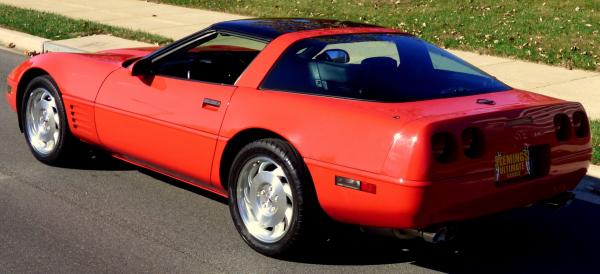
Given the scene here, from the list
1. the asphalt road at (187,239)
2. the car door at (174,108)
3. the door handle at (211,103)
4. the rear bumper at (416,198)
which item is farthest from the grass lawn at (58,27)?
the rear bumper at (416,198)

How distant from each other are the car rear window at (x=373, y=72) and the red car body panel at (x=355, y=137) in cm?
9

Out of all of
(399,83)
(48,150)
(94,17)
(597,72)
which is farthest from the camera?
(94,17)

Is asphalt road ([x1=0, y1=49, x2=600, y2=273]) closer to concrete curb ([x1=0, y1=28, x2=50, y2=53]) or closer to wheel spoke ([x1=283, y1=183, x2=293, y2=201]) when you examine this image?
wheel spoke ([x1=283, y1=183, x2=293, y2=201])

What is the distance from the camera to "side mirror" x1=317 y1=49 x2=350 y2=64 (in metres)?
5.57

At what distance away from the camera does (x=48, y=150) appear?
23.6 feet

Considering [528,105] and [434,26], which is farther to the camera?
[434,26]

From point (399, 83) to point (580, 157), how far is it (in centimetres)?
114

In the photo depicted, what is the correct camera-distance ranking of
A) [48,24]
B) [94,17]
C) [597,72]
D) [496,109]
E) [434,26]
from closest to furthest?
[496,109], [597,72], [434,26], [48,24], [94,17]

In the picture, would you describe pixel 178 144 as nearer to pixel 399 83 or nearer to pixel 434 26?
pixel 399 83

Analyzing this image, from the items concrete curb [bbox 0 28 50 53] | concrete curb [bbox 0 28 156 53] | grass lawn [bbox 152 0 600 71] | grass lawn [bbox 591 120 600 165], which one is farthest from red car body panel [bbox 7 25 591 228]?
concrete curb [bbox 0 28 50 53]

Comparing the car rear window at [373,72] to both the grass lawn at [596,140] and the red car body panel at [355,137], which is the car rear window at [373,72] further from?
the grass lawn at [596,140]

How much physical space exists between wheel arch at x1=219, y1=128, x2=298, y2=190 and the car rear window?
0.95ft

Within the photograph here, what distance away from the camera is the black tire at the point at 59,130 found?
6.91 meters

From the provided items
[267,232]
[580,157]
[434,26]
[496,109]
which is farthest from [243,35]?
[434,26]
